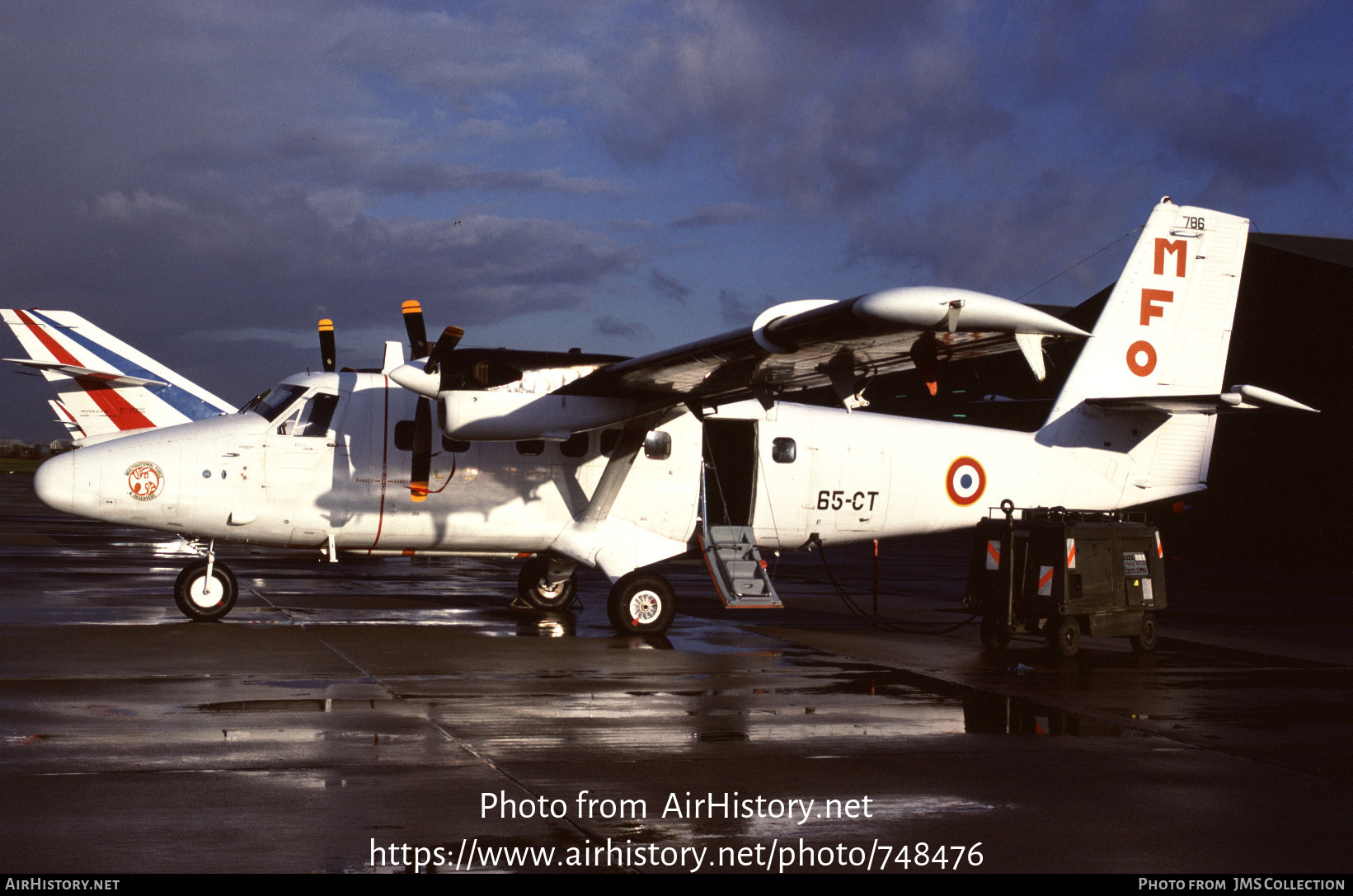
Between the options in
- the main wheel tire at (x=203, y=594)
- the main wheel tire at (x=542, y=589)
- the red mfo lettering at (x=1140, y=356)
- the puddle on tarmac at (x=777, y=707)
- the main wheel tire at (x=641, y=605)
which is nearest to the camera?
the puddle on tarmac at (x=777, y=707)

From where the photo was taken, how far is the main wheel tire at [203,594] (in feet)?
44.1

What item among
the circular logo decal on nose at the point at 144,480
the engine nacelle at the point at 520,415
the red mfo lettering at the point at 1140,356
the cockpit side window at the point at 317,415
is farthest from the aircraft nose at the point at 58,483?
the red mfo lettering at the point at 1140,356

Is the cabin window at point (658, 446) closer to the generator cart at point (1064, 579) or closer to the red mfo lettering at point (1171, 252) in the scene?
the generator cart at point (1064, 579)

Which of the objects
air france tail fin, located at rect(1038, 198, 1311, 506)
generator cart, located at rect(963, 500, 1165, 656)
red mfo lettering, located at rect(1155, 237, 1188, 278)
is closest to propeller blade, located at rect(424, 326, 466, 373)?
generator cart, located at rect(963, 500, 1165, 656)

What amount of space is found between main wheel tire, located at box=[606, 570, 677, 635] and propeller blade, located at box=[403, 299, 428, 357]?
3.80 meters

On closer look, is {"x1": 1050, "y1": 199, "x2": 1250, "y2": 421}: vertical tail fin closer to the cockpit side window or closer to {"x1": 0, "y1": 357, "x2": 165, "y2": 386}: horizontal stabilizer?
the cockpit side window

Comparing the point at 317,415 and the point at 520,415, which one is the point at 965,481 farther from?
the point at 317,415

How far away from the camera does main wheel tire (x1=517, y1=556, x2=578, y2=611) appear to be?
→ 1586 cm

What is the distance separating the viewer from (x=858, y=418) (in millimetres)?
15695

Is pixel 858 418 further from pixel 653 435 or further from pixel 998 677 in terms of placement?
pixel 998 677

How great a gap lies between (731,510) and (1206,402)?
5.96 m

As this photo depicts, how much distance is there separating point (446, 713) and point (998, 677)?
17.4 feet

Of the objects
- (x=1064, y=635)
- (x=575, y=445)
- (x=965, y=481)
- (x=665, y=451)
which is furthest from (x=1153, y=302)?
(x=575, y=445)

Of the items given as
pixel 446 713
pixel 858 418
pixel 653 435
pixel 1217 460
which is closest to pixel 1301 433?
pixel 1217 460
